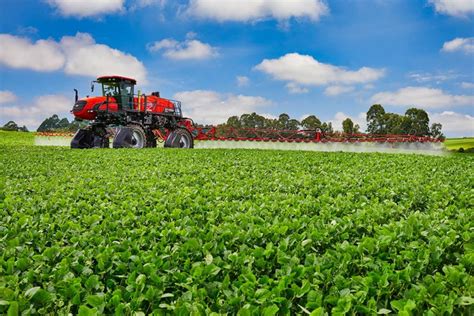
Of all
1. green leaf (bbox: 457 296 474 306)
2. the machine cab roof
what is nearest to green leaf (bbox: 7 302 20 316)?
green leaf (bbox: 457 296 474 306)

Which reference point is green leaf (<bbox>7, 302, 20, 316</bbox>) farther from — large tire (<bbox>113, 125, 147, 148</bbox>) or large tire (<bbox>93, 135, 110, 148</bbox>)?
large tire (<bbox>93, 135, 110, 148</bbox>)

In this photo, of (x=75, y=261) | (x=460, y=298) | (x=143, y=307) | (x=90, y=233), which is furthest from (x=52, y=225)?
(x=460, y=298)

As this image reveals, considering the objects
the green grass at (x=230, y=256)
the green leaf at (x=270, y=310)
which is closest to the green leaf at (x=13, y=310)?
the green grass at (x=230, y=256)

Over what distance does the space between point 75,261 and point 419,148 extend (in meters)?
30.2

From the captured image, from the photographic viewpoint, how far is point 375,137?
32094mm

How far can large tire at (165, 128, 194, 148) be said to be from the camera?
25.2m

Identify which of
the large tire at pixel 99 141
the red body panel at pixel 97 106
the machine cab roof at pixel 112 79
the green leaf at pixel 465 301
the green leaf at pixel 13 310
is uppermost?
the machine cab roof at pixel 112 79

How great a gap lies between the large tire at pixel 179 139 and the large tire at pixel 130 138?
202cm

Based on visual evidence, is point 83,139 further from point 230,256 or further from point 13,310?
point 13,310

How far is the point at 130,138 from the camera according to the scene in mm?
22859

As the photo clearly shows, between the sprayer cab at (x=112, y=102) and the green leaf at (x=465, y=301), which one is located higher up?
the sprayer cab at (x=112, y=102)

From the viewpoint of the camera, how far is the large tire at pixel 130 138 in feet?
73.7

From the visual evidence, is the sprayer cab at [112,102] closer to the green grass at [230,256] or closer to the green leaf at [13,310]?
the green grass at [230,256]

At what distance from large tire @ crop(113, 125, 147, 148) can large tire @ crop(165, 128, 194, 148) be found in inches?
79.5
